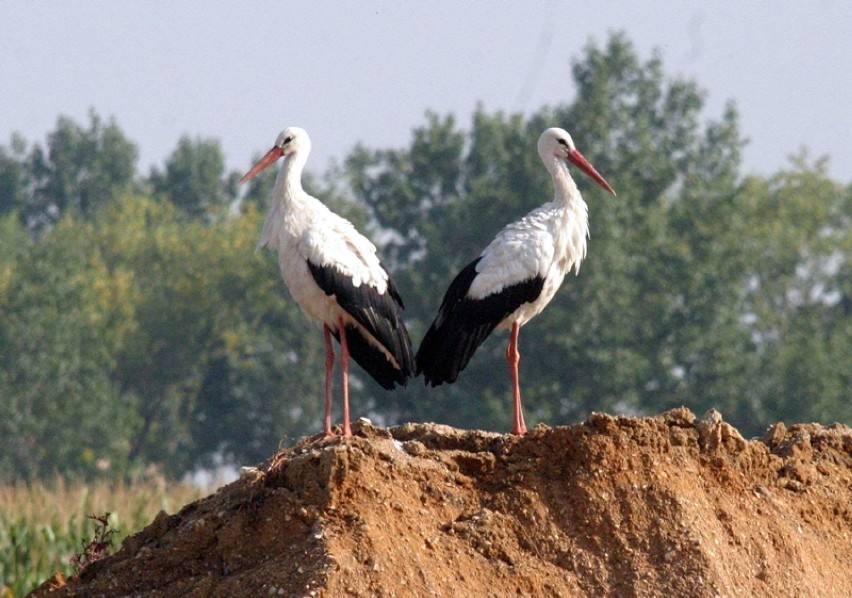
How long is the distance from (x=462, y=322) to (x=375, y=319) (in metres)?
0.79

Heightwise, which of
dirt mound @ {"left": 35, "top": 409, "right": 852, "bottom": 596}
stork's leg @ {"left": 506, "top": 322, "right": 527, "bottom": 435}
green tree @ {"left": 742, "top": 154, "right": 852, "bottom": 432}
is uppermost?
green tree @ {"left": 742, "top": 154, "right": 852, "bottom": 432}

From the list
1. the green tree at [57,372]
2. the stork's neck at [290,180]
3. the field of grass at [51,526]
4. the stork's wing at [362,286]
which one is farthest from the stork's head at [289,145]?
the green tree at [57,372]

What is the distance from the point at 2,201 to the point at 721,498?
6541 cm

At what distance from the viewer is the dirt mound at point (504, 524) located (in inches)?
318

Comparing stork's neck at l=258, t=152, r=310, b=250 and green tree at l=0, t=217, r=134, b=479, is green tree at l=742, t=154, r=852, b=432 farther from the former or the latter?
stork's neck at l=258, t=152, r=310, b=250

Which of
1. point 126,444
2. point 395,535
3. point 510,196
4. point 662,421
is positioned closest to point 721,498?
point 662,421

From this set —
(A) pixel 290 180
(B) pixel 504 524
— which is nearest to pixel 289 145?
(A) pixel 290 180

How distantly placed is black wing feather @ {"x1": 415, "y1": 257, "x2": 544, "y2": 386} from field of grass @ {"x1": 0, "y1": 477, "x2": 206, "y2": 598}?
13.5 ft

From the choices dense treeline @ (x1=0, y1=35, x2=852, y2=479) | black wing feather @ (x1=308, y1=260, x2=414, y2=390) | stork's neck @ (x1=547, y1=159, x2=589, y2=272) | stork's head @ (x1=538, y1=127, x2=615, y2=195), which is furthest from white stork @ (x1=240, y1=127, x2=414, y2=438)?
dense treeline @ (x1=0, y1=35, x2=852, y2=479)

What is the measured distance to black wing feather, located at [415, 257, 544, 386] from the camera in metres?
11.9

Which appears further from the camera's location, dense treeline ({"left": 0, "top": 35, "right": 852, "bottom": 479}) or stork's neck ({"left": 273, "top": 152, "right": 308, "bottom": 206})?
dense treeline ({"left": 0, "top": 35, "right": 852, "bottom": 479})

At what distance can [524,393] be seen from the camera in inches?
1666

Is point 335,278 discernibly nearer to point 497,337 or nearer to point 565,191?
point 565,191

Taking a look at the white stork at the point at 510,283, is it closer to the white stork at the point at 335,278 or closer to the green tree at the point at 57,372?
the white stork at the point at 335,278
